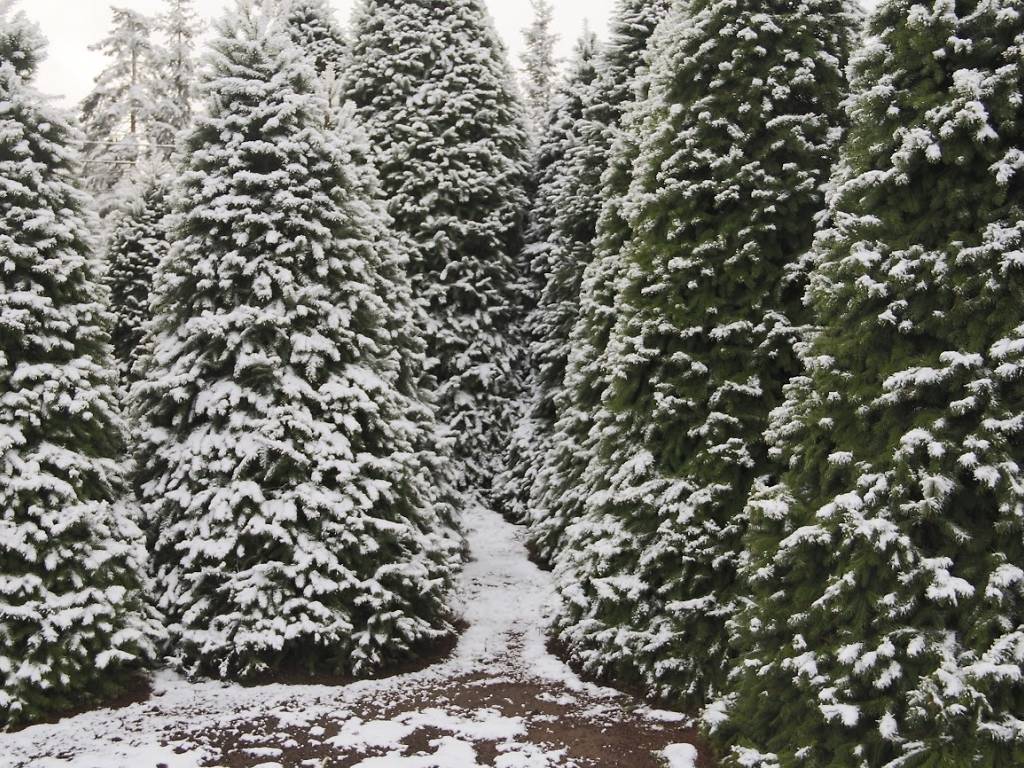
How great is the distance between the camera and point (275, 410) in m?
8.83

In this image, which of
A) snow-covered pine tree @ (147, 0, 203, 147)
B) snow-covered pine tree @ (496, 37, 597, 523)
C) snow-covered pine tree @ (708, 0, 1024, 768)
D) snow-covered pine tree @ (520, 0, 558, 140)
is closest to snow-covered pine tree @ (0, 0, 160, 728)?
snow-covered pine tree @ (708, 0, 1024, 768)

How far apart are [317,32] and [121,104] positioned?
44.0ft

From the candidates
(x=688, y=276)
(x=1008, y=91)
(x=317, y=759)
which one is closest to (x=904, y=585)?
(x=1008, y=91)

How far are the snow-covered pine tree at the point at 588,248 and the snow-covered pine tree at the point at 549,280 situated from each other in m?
0.09

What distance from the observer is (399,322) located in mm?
10852

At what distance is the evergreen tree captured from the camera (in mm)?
7781

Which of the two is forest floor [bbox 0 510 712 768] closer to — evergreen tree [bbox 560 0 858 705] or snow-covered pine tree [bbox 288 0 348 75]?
evergreen tree [bbox 560 0 858 705]

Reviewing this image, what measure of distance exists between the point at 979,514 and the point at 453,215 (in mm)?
12411

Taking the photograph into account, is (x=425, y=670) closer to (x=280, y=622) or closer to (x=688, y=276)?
(x=280, y=622)

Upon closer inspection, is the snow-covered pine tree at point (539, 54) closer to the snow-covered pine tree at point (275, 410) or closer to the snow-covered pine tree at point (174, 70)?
the snow-covered pine tree at point (174, 70)

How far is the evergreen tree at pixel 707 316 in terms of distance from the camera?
7.78 meters

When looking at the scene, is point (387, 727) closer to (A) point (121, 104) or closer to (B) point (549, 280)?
(B) point (549, 280)

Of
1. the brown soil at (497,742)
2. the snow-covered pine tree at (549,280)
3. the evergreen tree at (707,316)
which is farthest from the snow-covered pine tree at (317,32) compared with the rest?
the brown soil at (497,742)

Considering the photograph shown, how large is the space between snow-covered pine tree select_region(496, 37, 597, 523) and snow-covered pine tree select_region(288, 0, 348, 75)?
504cm
